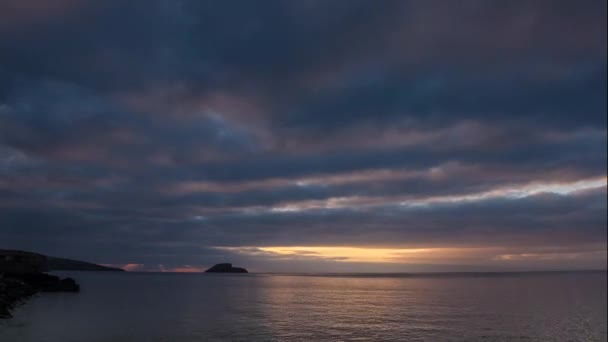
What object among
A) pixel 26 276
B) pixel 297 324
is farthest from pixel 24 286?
pixel 297 324

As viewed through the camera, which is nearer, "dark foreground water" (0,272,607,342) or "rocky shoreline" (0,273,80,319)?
"dark foreground water" (0,272,607,342)

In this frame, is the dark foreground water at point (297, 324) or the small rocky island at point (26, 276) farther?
the small rocky island at point (26, 276)

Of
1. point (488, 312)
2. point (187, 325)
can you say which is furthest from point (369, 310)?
point (187, 325)

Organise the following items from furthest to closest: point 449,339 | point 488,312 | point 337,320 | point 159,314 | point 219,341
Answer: point 488,312, point 159,314, point 337,320, point 449,339, point 219,341

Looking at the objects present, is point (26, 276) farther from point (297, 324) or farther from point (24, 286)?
point (297, 324)

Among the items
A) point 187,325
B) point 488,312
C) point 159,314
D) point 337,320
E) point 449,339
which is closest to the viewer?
point 449,339

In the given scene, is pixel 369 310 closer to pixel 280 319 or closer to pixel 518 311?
pixel 280 319

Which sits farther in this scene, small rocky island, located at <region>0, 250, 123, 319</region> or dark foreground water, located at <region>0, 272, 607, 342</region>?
small rocky island, located at <region>0, 250, 123, 319</region>

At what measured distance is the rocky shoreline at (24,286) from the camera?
74.9m

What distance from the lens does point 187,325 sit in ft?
173

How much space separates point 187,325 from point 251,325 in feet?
25.1

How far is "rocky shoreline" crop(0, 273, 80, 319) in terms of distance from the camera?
74938 mm

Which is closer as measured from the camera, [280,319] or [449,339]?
[449,339]

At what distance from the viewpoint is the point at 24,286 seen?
93625 mm
